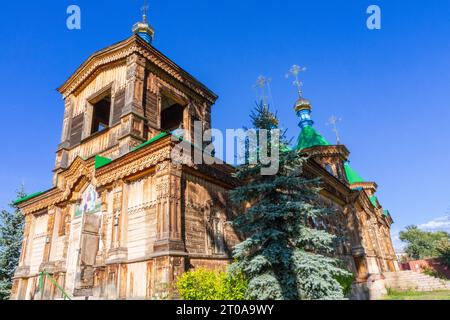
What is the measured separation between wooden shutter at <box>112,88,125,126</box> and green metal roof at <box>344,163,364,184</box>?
24.8 metres

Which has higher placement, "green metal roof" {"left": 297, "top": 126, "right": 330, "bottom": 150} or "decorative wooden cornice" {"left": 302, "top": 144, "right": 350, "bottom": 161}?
"green metal roof" {"left": 297, "top": 126, "right": 330, "bottom": 150}

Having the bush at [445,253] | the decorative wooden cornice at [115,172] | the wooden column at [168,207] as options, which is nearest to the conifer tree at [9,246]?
the decorative wooden cornice at [115,172]

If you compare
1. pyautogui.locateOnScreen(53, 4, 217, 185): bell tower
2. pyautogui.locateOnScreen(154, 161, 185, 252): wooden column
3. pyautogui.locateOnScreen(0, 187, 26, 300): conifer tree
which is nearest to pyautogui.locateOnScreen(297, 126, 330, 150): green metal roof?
pyautogui.locateOnScreen(53, 4, 217, 185): bell tower

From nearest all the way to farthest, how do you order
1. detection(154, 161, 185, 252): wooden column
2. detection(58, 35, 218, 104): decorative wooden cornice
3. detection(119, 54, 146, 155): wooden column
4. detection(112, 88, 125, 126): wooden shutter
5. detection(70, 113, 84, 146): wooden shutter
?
detection(154, 161, 185, 252): wooden column → detection(119, 54, 146, 155): wooden column → detection(112, 88, 125, 126): wooden shutter → detection(58, 35, 218, 104): decorative wooden cornice → detection(70, 113, 84, 146): wooden shutter

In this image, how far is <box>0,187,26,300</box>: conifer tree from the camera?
67.7 feet

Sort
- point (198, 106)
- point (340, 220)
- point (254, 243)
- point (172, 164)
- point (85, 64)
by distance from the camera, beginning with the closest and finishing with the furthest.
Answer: point (254, 243)
point (172, 164)
point (85, 64)
point (198, 106)
point (340, 220)

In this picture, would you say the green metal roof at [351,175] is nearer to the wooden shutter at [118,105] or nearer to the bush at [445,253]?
the bush at [445,253]

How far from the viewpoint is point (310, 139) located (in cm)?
2802

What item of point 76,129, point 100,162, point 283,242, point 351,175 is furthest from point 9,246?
point 351,175

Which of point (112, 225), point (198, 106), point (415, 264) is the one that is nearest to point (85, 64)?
point (198, 106)

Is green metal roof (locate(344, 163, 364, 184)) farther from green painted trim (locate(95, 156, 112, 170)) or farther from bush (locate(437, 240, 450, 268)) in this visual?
green painted trim (locate(95, 156, 112, 170))

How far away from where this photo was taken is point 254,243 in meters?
8.89

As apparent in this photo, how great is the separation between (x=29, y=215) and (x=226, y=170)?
39.5 feet
